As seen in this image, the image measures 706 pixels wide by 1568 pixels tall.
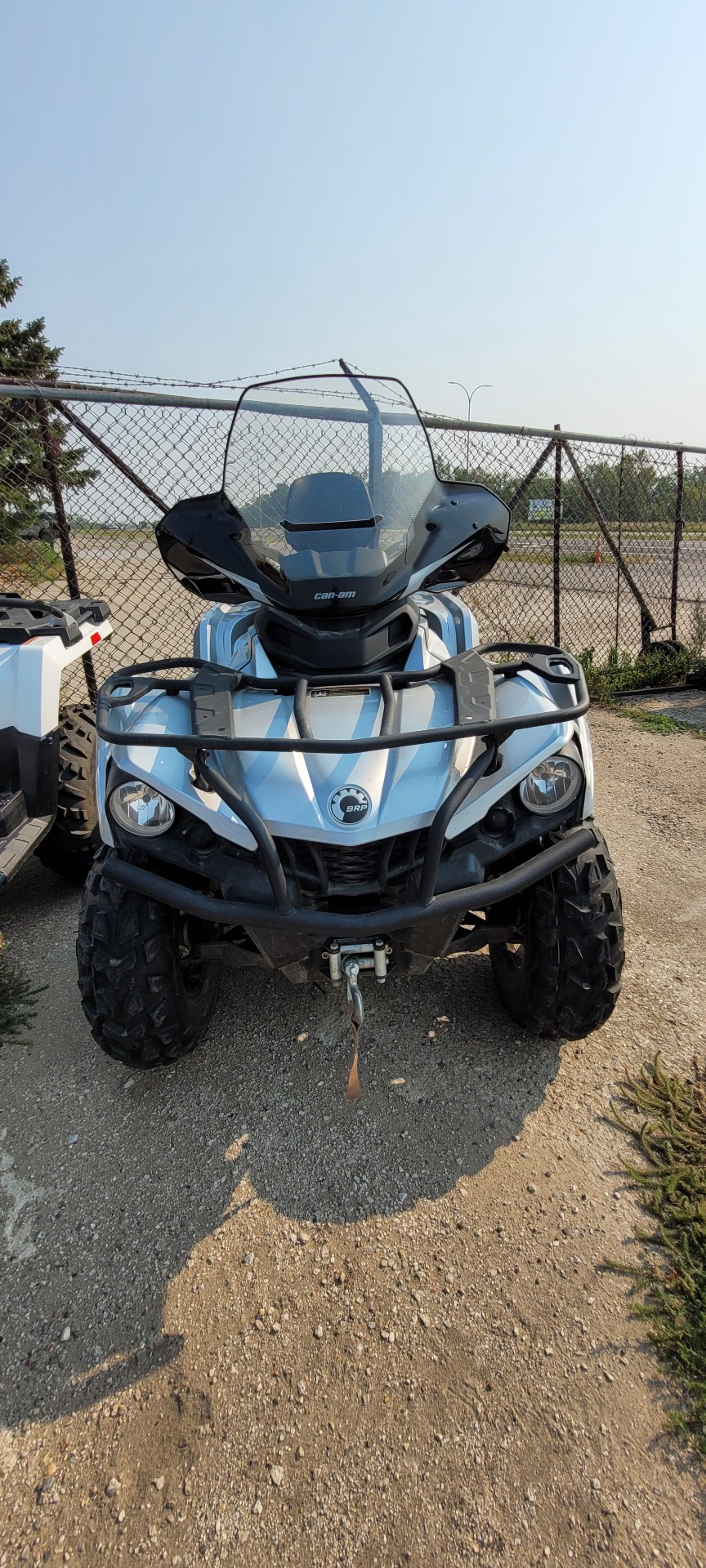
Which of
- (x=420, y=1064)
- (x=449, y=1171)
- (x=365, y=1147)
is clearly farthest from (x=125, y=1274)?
(x=420, y=1064)

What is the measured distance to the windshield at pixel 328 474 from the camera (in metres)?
2.35

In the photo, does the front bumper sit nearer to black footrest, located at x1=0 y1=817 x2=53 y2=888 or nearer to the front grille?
the front grille

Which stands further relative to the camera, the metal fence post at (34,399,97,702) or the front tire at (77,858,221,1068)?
the metal fence post at (34,399,97,702)

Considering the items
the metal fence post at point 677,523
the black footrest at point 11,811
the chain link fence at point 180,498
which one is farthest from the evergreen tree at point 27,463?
the metal fence post at point 677,523

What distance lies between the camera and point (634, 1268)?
170 centimetres

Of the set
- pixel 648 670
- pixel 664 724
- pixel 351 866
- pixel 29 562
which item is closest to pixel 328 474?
pixel 351 866

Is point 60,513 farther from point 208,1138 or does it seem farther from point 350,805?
point 208,1138

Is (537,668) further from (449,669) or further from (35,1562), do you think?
(35,1562)

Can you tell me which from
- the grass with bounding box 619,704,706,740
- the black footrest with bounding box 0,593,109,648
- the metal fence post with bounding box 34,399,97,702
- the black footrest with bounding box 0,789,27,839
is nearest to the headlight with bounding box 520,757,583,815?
the black footrest with bounding box 0,789,27,839

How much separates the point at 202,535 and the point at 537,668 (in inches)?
45.5

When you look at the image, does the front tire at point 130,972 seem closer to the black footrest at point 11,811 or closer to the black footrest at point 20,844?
the black footrest at point 20,844

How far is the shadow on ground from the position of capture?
1682 mm

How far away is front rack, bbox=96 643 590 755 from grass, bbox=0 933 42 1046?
1.22 m

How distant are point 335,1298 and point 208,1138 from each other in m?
0.56
